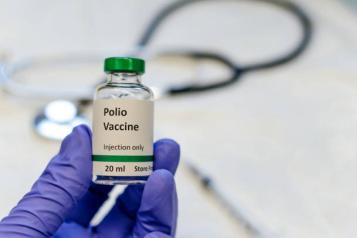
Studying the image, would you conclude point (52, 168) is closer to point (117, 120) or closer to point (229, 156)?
point (117, 120)

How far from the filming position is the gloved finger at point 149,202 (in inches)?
22.7

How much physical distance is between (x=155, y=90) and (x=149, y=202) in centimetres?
36

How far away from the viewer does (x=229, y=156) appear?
0.86m

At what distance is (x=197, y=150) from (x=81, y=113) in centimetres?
17

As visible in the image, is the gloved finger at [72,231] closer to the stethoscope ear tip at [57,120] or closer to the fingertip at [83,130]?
the fingertip at [83,130]

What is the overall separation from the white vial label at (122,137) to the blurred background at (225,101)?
24 cm

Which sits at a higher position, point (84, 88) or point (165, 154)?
point (84, 88)

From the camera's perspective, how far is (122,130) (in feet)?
1.79

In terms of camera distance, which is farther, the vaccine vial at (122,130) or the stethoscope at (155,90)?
the stethoscope at (155,90)

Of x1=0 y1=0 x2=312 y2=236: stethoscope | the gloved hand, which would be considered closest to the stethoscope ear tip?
x1=0 y1=0 x2=312 y2=236: stethoscope

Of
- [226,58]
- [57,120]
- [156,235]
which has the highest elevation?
[226,58]

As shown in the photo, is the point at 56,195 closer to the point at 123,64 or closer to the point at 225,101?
the point at 123,64

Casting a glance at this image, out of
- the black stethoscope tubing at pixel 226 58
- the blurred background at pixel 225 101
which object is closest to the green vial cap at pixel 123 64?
the blurred background at pixel 225 101

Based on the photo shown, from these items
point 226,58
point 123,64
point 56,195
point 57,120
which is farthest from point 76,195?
point 226,58
